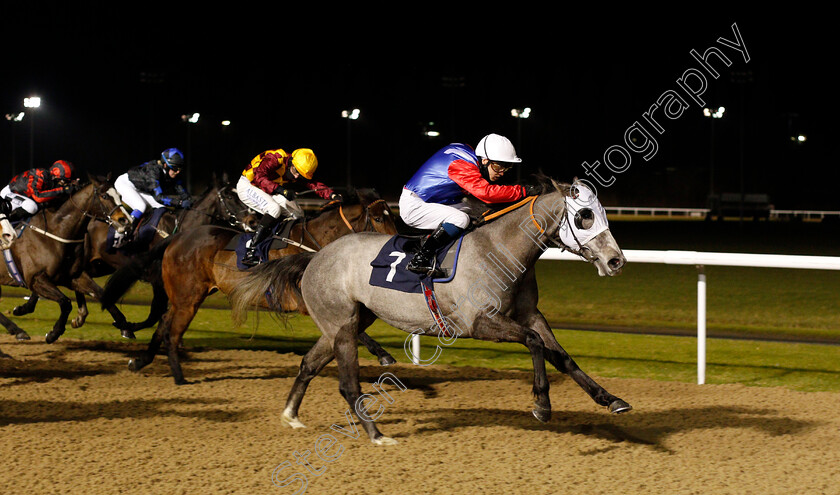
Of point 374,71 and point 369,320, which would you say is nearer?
point 369,320

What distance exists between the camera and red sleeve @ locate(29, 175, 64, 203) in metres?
8.16

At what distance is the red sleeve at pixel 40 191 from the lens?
816cm

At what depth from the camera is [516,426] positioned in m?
4.64

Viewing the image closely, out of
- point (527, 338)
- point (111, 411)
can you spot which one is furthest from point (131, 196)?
point (527, 338)

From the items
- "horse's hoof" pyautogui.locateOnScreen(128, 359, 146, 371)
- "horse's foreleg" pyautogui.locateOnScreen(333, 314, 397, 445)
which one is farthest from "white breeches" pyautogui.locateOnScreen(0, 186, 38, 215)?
"horse's foreleg" pyautogui.locateOnScreen(333, 314, 397, 445)

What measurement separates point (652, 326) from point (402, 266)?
4.99 metres

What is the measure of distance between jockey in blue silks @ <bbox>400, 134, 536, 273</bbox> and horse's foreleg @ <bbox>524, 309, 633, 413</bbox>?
0.60 m

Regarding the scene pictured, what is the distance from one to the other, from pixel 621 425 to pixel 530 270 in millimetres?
1020

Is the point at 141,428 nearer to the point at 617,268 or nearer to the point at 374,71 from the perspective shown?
the point at 617,268

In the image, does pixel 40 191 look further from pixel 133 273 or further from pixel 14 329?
pixel 133 273

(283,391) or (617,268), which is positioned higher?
(617,268)

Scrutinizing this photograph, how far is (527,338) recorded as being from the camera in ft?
13.5

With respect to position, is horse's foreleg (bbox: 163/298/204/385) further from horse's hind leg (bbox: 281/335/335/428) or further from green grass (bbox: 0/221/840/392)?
horse's hind leg (bbox: 281/335/335/428)

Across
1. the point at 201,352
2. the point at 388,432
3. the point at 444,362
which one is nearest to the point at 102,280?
the point at 201,352
